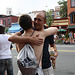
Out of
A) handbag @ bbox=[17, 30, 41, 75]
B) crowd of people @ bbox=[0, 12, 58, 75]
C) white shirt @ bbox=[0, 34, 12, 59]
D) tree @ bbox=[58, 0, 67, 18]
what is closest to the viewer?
handbag @ bbox=[17, 30, 41, 75]

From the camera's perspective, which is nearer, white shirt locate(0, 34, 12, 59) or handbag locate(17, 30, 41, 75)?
handbag locate(17, 30, 41, 75)

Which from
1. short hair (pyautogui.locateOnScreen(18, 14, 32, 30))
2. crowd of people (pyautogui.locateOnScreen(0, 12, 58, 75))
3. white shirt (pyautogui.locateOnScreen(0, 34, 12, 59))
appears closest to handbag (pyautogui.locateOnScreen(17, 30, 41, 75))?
crowd of people (pyautogui.locateOnScreen(0, 12, 58, 75))

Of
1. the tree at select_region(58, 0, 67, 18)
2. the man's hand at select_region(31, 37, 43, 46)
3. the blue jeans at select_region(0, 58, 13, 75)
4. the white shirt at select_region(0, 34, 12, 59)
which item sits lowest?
the blue jeans at select_region(0, 58, 13, 75)

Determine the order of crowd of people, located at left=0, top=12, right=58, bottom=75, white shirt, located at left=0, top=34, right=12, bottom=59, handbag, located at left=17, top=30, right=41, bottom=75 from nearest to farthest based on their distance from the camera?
handbag, located at left=17, top=30, right=41, bottom=75
crowd of people, located at left=0, top=12, right=58, bottom=75
white shirt, located at left=0, top=34, right=12, bottom=59

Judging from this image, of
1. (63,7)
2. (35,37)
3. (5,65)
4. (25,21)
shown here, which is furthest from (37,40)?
(63,7)

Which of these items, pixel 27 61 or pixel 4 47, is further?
pixel 4 47

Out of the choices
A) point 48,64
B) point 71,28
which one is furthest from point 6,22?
point 48,64

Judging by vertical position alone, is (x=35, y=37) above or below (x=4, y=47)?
above

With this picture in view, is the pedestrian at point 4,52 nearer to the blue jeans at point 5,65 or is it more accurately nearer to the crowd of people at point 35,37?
the blue jeans at point 5,65

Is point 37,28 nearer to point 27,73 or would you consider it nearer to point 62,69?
point 27,73

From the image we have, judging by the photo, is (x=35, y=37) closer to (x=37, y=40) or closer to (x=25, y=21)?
(x=37, y=40)

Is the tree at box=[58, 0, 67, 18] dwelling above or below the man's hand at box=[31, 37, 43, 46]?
above

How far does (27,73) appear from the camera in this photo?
70.2 inches

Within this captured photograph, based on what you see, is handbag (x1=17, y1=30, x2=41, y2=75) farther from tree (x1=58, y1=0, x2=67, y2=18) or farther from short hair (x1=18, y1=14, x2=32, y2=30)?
tree (x1=58, y1=0, x2=67, y2=18)
